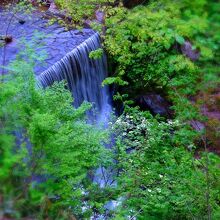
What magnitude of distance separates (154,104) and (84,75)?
2.07 m

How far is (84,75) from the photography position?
9781 millimetres

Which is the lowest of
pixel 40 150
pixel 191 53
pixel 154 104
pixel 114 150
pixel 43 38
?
pixel 154 104

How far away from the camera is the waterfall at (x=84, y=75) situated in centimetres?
857

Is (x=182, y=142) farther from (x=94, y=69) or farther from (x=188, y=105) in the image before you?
(x=94, y=69)

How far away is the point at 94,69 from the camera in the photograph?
10.2 meters

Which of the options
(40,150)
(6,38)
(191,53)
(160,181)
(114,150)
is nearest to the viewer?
(40,150)

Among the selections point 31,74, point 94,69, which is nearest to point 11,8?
Result: point 94,69

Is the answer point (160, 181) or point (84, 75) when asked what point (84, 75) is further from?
point (160, 181)

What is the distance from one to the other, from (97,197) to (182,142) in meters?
2.38

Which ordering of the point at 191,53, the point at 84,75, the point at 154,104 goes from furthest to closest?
the point at 154,104, the point at 84,75, the point at 191,53

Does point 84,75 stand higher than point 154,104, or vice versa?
point 84,75

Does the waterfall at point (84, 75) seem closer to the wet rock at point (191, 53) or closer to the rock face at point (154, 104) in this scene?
the rock face at point (154, 104)

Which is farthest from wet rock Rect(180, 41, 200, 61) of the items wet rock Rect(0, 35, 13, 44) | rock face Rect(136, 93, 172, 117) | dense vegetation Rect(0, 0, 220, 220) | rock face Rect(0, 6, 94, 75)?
wet rock Rect(0, 35, 13, 44)

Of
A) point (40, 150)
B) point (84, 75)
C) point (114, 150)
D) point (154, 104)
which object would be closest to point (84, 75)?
point (84, 75)
